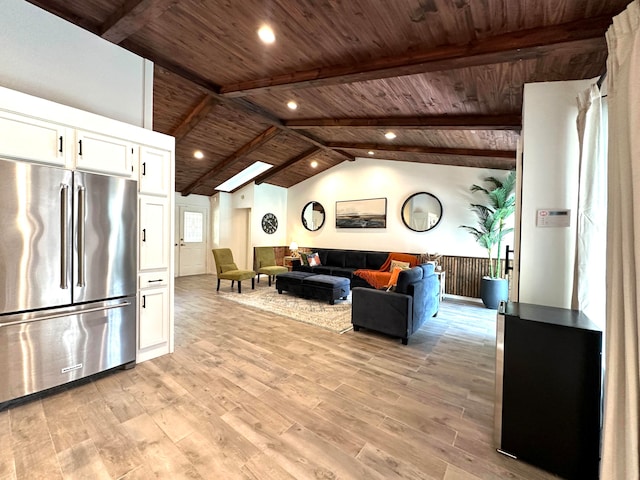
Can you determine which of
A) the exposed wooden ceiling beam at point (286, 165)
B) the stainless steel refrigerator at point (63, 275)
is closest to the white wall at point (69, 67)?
the stainless steel refrigerator at point (63, 275)

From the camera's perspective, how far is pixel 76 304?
2312 millimetres

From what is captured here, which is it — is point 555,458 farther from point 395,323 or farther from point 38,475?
point 38,475

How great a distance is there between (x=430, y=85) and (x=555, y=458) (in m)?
3.19

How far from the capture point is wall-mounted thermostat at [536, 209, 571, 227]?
84.0 inches

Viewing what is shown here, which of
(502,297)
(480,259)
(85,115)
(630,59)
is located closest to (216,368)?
(85,115)

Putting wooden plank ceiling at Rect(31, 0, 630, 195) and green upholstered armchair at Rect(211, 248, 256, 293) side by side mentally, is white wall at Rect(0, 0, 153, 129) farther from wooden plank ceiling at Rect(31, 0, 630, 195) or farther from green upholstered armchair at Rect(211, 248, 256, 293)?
green upholstered armchair at Rect(211, 248, 256, 293)

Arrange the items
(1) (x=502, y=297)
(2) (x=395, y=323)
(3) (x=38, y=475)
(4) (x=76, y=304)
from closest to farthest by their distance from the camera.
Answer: (3) (x=38, y=475) < (4) (x=76, y=304) < (2) (x=395, y=323) < (1) (x=502, y=297)

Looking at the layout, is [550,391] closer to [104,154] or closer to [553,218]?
[553,218]

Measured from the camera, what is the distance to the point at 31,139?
6.88ft

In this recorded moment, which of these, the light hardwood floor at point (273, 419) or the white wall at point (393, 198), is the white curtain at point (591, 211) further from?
the white wall at point (393, 198)

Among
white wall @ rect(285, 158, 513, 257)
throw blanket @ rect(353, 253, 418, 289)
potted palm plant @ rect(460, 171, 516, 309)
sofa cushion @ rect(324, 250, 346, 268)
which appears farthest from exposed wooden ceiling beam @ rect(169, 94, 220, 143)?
potted palm plant @ rect(460, 171, 516, 309)

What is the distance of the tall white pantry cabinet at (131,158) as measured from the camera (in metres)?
2.06

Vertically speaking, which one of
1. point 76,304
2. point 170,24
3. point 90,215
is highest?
point 170,24

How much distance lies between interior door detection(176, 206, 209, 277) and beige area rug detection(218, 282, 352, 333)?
2751mm
